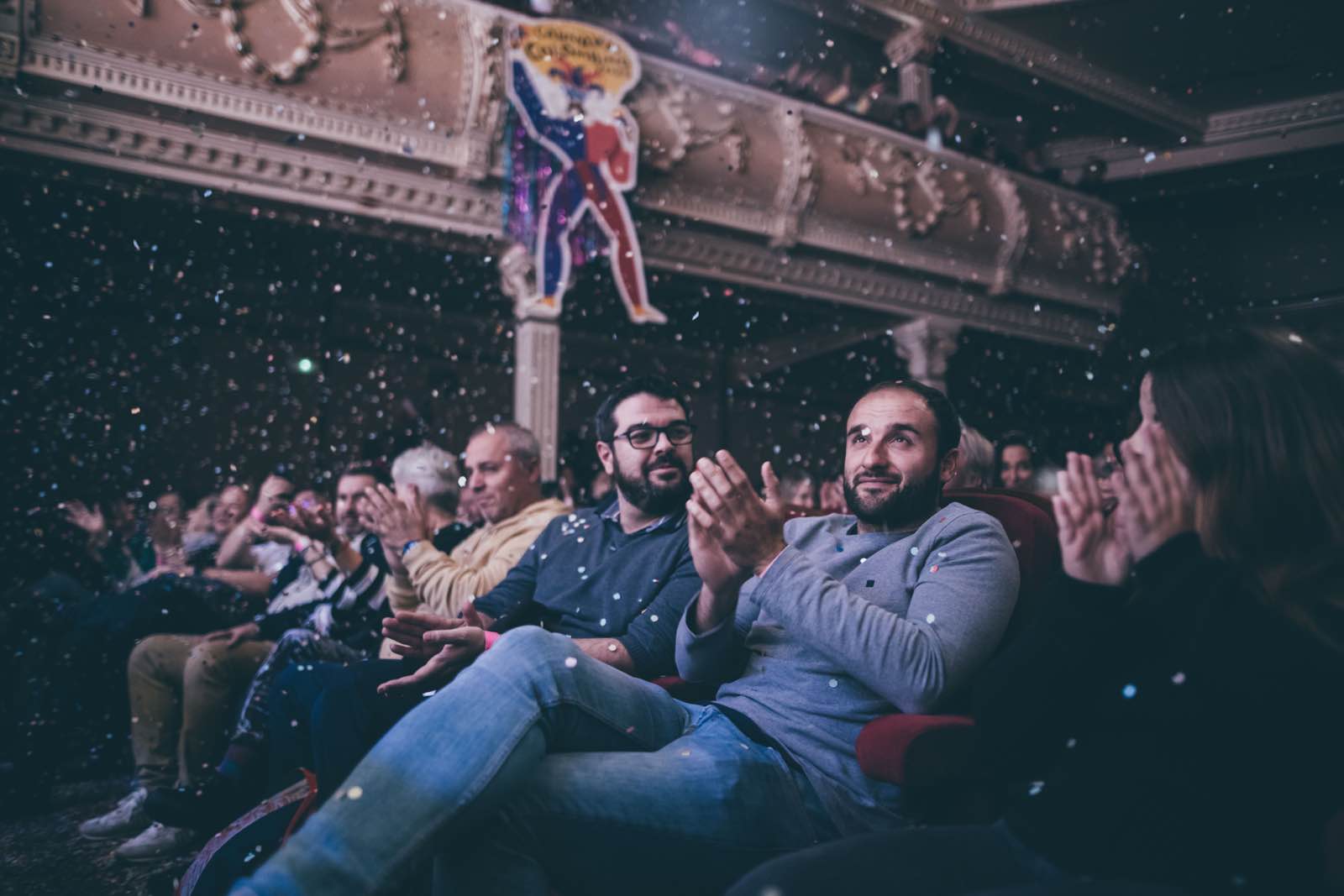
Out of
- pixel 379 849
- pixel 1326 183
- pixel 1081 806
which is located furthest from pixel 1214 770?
pixel 1326 183

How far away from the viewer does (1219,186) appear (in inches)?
329

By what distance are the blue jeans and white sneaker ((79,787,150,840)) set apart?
207 cm

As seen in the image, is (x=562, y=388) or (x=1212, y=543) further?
A: (x=562, y=388)

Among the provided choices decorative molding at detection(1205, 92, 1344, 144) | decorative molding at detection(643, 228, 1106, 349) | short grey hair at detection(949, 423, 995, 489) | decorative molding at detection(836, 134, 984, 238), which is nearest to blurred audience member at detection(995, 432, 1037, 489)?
short grey hair at detection(949, 423, 995, 489)

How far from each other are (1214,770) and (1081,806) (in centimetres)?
14

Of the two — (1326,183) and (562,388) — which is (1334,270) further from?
(562,388)

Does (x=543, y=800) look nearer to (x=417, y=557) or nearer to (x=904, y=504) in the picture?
(x=904, y=504)

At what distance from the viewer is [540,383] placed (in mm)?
5156

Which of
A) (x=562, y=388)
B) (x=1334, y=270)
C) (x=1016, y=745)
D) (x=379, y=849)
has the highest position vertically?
(x=1334, y=270)

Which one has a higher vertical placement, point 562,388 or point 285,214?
point 285,214

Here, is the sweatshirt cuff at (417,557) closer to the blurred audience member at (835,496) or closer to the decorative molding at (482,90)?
the blurred audience member at (835,496)

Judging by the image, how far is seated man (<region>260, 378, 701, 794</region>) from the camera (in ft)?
5.22

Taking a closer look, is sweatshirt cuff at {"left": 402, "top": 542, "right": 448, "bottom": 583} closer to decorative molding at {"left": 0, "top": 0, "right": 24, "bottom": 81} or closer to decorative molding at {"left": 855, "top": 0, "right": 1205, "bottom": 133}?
decorative molding at {"left": 0, "top": 0, "right": 24, "bottom": 81}

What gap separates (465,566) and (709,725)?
1238mm
